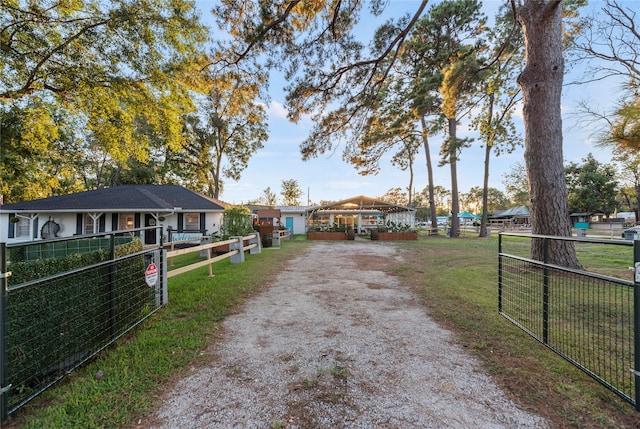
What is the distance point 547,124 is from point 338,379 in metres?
6.42

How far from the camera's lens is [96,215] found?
543 inches

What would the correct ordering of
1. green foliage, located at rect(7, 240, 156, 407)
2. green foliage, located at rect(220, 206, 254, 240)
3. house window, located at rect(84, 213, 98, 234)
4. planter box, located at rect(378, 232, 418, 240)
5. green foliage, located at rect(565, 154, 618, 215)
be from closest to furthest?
green foliage, located at rect(7, 240, 156, 407), green foliage, located at rect(220, 206, 254, 240), house window, located at rect(84, 213, 98, 234), planter box, located at rect(378, 232, 418, 240), green foliage, located at rect(565, 154, 618, 215)

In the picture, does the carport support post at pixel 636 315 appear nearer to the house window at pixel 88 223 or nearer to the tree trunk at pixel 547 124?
the tree trunk at pixel 547 124

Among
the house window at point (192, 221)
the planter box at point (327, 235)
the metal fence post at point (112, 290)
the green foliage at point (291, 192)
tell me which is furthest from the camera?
the green foliage at point (291, 192)

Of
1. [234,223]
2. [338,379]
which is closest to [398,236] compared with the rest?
[234,223]

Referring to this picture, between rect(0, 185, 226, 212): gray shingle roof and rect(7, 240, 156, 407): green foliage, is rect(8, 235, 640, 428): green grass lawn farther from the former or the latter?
rect(0, 185, 226, 212): gray shingle roof

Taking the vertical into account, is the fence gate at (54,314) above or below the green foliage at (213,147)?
below

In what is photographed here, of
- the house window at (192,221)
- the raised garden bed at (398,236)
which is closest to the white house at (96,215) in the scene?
the house window at (192,221)

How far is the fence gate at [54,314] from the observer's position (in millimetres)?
1847

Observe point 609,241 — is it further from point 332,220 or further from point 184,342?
point 332,220

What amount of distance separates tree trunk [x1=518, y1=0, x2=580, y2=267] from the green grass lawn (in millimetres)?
2273

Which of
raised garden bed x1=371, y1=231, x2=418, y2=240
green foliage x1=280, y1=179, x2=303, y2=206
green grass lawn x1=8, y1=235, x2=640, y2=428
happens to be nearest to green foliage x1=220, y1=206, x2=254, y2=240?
green grass lawn x1=8, y1=235, x2=640, y2=428

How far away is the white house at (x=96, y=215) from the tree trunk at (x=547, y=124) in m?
15.3

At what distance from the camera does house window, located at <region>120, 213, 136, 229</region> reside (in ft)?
47.9
